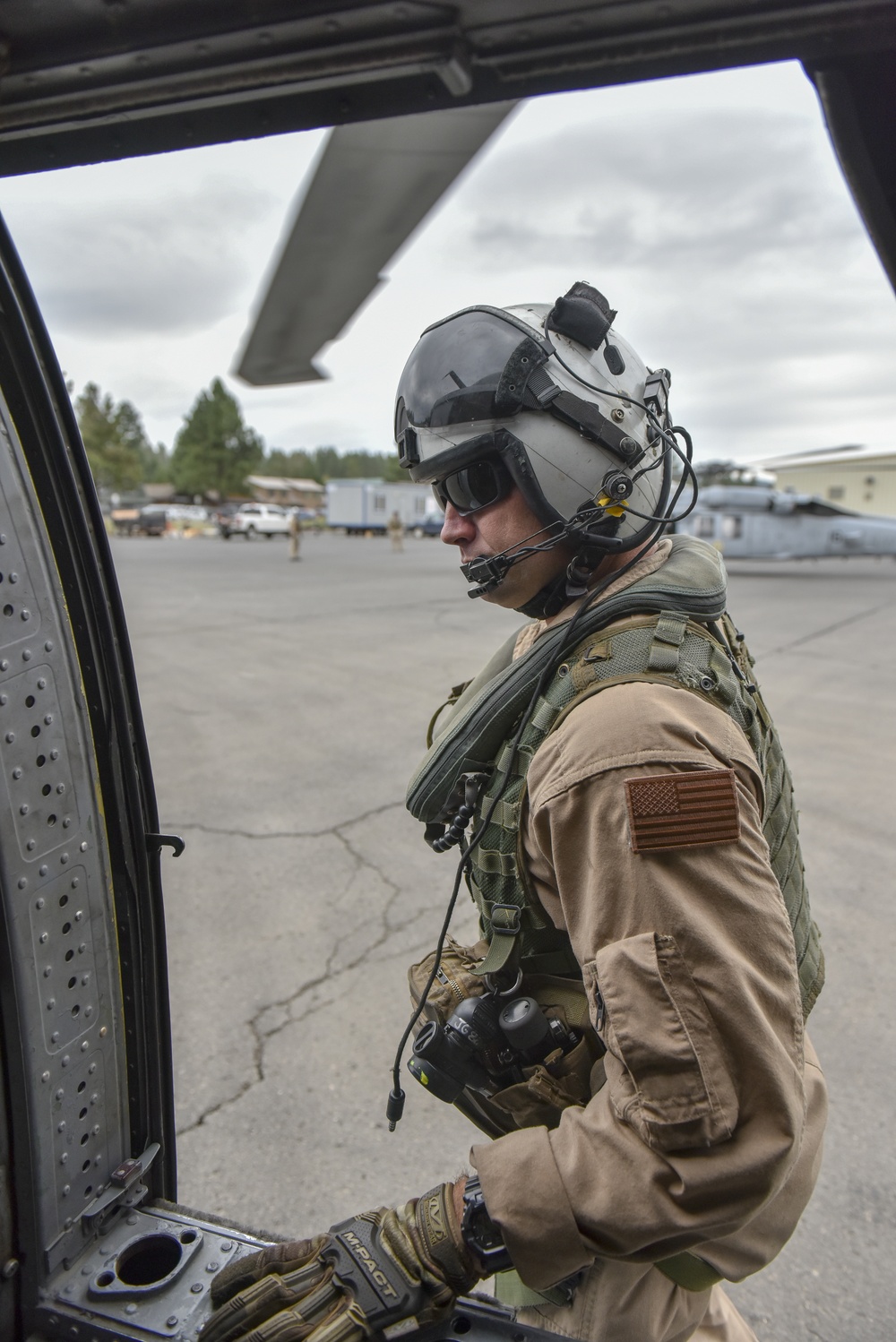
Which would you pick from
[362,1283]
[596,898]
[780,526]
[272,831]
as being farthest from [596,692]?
[780,526]

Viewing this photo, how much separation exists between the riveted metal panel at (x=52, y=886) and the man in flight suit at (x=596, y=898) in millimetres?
485

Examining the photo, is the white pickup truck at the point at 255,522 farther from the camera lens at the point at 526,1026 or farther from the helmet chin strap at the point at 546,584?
the camera lens at the point at 526,1026

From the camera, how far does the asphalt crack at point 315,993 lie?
303 cm

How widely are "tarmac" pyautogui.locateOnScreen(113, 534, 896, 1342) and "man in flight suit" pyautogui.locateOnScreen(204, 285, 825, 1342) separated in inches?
46.7

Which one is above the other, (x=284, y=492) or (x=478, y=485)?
(x=284, y=492)

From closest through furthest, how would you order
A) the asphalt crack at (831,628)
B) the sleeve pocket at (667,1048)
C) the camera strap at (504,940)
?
the sleeve pocket at (667,1048)
the camera strap at (504,940)
the asphalt crack at (831,628)

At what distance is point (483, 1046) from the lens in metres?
1.43

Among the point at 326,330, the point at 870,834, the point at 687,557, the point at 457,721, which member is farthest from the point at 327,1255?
the point at 870,834

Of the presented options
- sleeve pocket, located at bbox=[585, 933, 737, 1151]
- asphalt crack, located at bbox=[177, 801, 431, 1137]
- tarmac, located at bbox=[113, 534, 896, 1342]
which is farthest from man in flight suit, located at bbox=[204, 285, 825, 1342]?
asphalt crack, located at bbox=[177, 801, 431, 1137]

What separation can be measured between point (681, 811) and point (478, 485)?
747 millimetres

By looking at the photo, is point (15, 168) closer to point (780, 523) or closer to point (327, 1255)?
point (327, 1255)

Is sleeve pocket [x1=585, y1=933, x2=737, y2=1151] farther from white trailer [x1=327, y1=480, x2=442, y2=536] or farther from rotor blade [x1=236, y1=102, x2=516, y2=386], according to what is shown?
white trailer [x1=327, y1=480, x2=442, y2=536]

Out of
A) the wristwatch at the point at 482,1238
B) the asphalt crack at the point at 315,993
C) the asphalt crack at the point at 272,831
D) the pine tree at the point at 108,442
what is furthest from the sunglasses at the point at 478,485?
the pine tree at the point at 108,442

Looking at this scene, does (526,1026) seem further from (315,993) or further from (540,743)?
(315,993)
